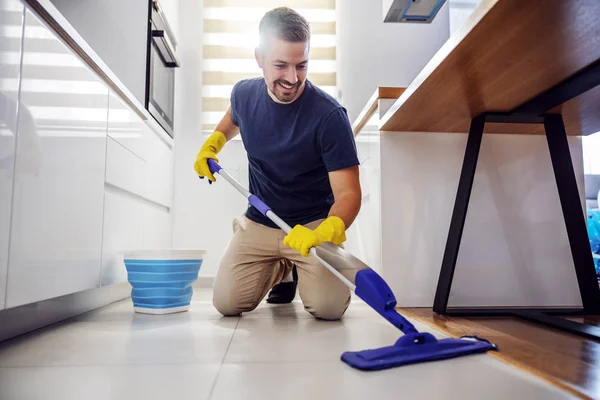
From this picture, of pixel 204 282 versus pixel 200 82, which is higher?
pixel 200 82

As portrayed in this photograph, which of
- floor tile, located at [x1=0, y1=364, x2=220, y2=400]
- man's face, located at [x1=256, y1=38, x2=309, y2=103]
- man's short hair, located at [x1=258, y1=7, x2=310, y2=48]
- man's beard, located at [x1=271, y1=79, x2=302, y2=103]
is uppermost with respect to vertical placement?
man's short hair, located at [x1=258, y1=7, x2=310, y2=48]

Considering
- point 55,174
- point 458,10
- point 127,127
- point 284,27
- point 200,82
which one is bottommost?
point 55,174

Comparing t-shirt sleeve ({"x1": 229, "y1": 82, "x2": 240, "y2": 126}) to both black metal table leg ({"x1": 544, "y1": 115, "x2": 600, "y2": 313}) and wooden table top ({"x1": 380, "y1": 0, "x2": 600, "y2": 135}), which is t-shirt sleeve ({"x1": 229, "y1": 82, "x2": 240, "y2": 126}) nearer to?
wooden table top ({"x1": 380, "y1": 0, "x2": 600, "y2": 135})

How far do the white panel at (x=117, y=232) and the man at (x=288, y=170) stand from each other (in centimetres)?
33

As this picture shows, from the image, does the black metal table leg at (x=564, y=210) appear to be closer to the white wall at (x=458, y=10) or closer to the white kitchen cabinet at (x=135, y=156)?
the white kitchen cabinet at (x=135, y=156)

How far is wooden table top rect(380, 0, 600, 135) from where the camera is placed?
92 cm

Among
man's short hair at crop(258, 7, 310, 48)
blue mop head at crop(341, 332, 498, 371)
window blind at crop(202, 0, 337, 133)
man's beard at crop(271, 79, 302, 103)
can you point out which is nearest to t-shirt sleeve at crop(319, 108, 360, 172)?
man's beard at crop(271, 79, 302, 103)

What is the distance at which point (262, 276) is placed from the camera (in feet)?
5.68

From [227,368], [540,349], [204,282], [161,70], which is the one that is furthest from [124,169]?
[540,349]

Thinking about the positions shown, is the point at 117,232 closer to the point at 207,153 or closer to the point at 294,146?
the point at 207,153

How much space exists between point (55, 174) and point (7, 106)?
0.86ft

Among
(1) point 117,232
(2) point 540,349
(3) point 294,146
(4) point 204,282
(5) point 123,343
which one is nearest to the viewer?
(2) point 540,349

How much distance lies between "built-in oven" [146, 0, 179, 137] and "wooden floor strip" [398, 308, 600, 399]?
1618 mm

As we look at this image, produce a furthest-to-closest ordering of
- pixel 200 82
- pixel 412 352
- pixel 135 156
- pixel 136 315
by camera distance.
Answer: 1. pixel 200 82
2. pixel 135 156
3. pixel 136 315
4. pixel 412 352
